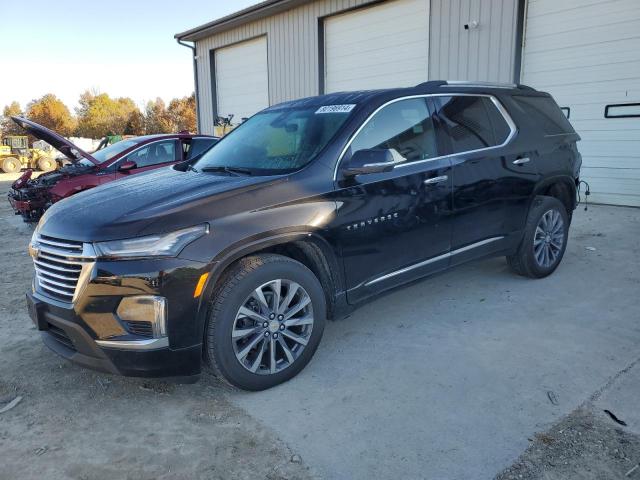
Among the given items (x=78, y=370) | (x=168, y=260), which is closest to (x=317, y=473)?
(x=168, y=260)

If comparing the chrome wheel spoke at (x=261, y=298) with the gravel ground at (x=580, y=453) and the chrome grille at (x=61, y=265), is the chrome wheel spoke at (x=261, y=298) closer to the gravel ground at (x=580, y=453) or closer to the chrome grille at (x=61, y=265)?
the chrome grille at (x=61, y=265)

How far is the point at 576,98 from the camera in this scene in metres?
9.08

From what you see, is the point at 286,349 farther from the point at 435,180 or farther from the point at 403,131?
the point at 403,131

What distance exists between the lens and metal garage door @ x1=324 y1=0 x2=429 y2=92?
11.4 m

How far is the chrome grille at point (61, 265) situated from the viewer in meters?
2.69

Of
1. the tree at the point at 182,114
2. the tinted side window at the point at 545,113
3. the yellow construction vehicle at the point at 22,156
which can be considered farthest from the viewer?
the tree at the point at 182,114

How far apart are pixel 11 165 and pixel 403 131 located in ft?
84.6

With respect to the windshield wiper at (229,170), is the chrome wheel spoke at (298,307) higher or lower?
lower

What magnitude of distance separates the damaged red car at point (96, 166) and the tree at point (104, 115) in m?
48.7

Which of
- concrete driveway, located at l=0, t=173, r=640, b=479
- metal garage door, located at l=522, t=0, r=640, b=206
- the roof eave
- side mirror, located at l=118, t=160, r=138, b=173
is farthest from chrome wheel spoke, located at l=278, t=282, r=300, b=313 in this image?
the roof eave

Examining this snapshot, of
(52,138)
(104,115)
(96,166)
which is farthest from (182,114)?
(52,138)

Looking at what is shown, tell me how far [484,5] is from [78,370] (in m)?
9.97

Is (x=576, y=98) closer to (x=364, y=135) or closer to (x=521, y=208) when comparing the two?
(x=521, y=208)

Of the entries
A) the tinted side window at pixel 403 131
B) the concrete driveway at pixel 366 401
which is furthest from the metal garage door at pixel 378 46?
the concrete driveway at pixel 366 401
